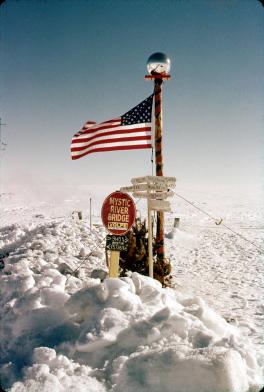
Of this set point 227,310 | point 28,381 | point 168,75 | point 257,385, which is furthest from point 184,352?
point 168,75

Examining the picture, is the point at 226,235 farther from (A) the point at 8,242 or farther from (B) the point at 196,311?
(B) the point at 196,311

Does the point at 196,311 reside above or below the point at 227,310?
above

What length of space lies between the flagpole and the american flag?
408mm

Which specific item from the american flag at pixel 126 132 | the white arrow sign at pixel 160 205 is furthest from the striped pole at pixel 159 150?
the white arrow sign at pixel 160 205

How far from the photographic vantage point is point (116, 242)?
634 cm

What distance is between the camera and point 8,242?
42.2 ft

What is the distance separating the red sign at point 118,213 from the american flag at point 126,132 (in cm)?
159

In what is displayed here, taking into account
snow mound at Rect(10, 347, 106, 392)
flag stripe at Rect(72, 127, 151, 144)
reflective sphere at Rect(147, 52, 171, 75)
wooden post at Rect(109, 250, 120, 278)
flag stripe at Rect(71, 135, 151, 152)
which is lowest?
snow mound at Rect(10, 347, 106, 392)

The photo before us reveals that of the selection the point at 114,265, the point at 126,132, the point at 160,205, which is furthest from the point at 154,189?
the point at 114,265

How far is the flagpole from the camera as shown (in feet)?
25.8

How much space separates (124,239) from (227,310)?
298cm

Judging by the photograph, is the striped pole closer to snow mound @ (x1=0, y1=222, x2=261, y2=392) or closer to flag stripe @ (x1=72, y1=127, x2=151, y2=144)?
flag stripe @ (x1=72, y1=127, x2=151, y2=144)

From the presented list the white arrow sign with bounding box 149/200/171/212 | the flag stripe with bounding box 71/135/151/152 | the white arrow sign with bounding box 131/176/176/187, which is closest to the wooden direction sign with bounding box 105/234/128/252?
the white arrow sign with bounding box 149/200/171/212

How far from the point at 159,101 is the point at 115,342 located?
576 cm
